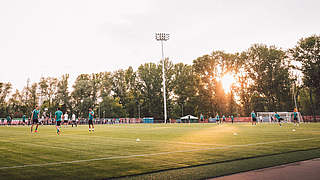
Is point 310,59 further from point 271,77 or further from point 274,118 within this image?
point 274,118

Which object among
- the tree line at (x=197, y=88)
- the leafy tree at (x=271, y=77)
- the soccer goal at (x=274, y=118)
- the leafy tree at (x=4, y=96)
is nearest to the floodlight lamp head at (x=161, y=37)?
the tree line at (x=197, y=88)

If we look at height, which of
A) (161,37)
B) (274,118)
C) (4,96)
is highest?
(161,37)

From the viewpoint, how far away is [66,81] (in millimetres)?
88000

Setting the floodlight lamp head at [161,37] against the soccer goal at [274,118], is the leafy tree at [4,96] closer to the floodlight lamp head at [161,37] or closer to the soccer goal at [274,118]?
the floodlight lamp head at [161,37]

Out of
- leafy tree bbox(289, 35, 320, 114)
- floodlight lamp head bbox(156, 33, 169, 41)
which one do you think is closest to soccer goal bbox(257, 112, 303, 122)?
leafy tree bbox(289, 35, 320, 114)

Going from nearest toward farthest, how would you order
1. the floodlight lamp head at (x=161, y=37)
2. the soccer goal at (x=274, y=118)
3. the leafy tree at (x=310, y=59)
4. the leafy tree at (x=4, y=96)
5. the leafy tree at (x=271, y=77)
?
the soccer goal at (x=274, y=118)
the leafy tree at (x=310, y=59)
the floodlight lamp head at (x=161, y=37)
the leafy tree at (x=271, y=77)
the leafy tree at (x=4, y=96)

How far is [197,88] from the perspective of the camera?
76312 millimetres

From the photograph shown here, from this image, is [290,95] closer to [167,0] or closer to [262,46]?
[262,46]

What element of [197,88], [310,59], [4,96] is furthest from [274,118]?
[4,96]

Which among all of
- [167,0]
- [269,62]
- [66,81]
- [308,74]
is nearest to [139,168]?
[167,0]

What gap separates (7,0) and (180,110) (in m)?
66.3

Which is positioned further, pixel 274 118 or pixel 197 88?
pixel 197 88

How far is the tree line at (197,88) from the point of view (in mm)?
62438

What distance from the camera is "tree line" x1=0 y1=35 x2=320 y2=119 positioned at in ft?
205
